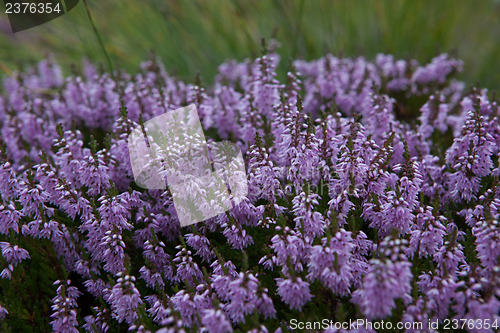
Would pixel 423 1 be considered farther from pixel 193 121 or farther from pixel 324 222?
pixel 324 222

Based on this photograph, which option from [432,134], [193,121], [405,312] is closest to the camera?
[405,312]

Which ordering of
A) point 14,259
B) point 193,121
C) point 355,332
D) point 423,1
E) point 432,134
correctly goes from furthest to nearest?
point 423,1 < point 432,134 < point 193,121 < point 14,259 < point 355,332

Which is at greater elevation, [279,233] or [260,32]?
[260,32]

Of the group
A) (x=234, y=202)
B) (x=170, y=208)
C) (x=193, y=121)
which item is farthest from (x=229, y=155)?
(x=193, y=121)

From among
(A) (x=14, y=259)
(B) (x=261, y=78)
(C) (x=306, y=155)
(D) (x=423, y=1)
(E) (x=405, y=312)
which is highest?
(D) (x=423, y=1)

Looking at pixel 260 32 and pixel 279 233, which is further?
pixel 260 32
